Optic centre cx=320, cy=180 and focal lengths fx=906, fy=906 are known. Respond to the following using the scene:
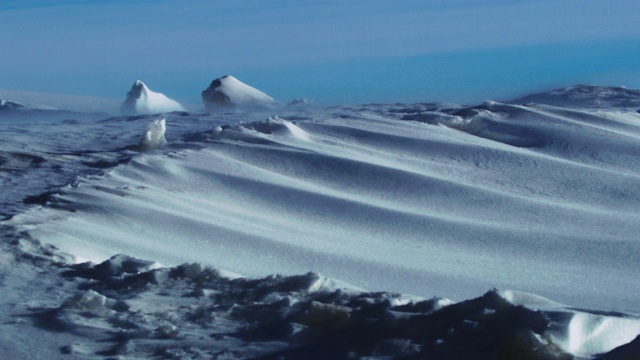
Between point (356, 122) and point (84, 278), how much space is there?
6.01 metres

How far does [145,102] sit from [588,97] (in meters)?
7.50

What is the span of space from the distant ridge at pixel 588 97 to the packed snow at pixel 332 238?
121 inches

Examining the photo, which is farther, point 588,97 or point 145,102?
point 145,102

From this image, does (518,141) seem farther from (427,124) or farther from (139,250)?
(139,250)

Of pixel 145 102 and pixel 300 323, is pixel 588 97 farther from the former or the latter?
pixel 300 323

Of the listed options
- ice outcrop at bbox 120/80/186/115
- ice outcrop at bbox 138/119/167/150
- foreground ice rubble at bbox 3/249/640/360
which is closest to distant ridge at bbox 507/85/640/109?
ice outcrop at bbox 120/80/186/115

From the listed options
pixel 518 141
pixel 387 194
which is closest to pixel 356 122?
pixel 518 141

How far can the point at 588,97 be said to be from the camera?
13953 mm

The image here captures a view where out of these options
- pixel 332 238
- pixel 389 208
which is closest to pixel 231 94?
pixel 389 208

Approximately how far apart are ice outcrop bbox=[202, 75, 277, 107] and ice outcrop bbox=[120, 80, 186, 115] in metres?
0.56

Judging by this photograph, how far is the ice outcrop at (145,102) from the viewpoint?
15602 millimetres

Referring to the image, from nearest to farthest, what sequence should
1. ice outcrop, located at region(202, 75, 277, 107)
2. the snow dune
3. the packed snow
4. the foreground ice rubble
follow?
1. the foreground ice rubble
2. the packed snow
3. the snow dune
4. ice outcrop, located at region(202, 75, 277, 107)

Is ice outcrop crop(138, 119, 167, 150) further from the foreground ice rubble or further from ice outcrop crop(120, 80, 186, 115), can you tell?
ice outcrop crop(120, 80, 186, 115)

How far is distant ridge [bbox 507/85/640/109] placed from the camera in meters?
13.2
